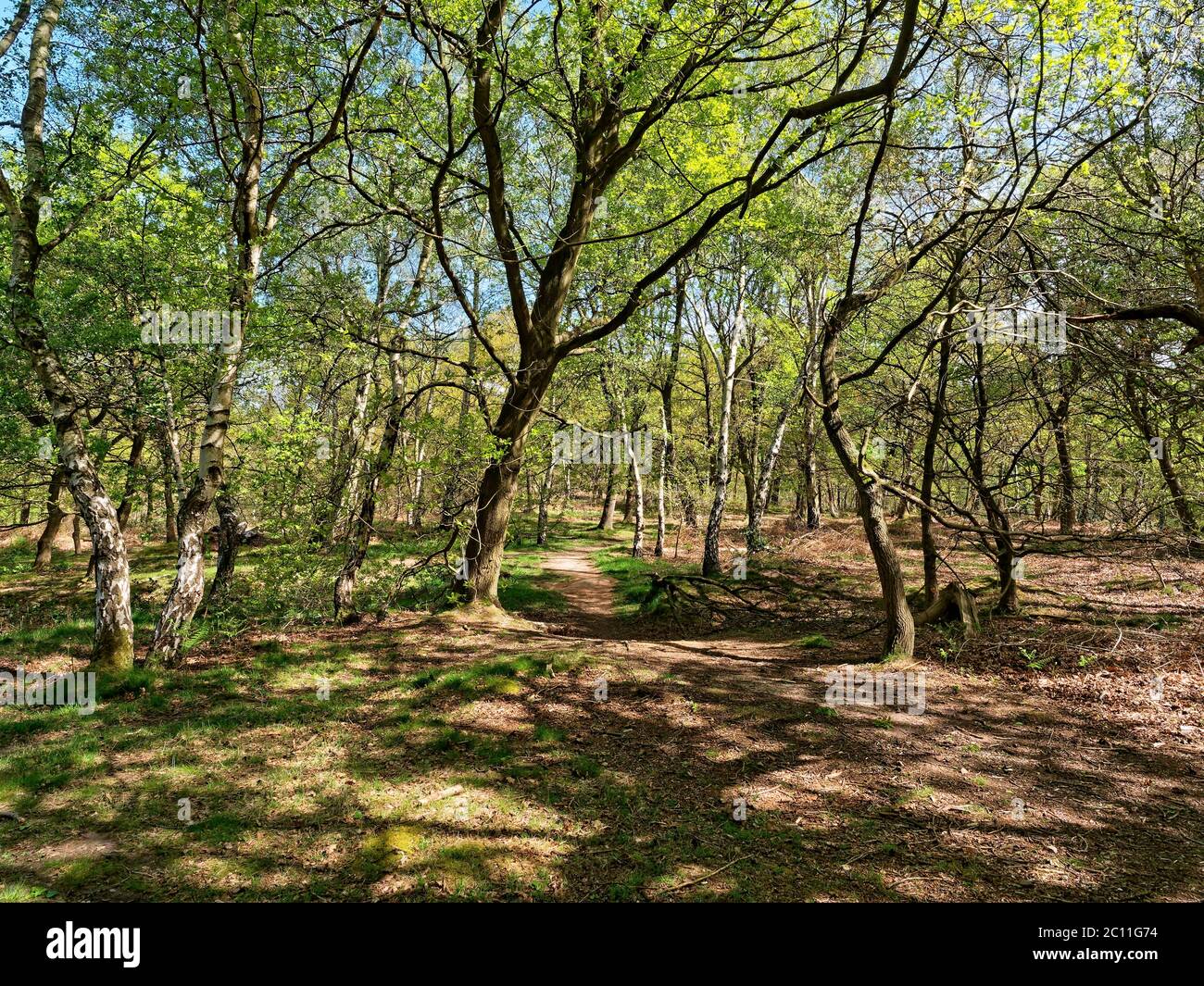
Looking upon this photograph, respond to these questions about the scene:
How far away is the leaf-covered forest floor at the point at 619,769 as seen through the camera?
3920 millimetres

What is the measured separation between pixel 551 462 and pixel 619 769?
648 centimetres

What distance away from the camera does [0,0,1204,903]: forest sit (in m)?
4.44

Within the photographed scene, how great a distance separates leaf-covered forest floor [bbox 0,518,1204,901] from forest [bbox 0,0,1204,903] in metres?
0.04

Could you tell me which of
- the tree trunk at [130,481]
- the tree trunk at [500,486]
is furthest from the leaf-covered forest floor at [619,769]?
the tree trunk at [130,481]

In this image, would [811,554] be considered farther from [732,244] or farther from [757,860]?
[757,860]

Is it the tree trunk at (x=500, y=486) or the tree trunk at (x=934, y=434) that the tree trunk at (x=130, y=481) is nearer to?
the tree trunk at (x=500, y=486)

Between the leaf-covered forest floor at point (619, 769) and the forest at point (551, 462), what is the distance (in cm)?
4

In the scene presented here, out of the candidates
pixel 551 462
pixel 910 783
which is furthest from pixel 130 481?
pixel 910 783

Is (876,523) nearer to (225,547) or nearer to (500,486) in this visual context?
(500,486)

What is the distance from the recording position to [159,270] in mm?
10336

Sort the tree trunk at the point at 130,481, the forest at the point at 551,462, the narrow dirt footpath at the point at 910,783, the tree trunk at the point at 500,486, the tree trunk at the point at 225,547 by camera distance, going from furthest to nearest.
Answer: the tree trunk at the point at 130,481 → the tree trunk at the point at 225,547 → the tree trunk at the point at 500,486 → the forest at the point at 551,462 → the narrow dirt footpath at the point at 910,783

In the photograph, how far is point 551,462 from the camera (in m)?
11.1
